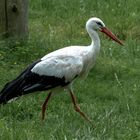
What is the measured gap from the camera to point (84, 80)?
8.85 meters

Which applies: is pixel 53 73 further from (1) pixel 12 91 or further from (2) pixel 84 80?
(2) pixel 84 80

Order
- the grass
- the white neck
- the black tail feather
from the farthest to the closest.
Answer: the white neck → the black tail feather → the grass

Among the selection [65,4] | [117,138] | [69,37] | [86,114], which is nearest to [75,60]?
[86,114]

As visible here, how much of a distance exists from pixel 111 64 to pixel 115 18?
259 cm

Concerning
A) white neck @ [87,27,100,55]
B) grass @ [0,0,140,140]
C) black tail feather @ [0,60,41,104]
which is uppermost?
white neck @ [87,27,100,55]

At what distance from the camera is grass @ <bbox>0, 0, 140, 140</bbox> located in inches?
261

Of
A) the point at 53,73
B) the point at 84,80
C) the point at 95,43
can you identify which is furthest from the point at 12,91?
the point at 84,80

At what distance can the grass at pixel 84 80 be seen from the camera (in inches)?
261

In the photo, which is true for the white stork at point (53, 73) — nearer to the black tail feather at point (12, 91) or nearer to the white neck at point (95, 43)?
the black tail feather at point (12, 91)

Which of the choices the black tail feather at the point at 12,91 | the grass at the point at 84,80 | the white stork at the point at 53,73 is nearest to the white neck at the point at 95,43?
the white stork at the point at 53,73

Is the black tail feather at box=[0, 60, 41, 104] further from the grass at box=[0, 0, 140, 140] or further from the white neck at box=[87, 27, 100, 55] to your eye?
the white neck at box=[87, 27, 100, 55]

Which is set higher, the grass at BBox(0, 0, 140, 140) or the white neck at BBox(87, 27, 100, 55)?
the white neck at BBox(87, 27, 100, 55)

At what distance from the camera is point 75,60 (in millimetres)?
7512

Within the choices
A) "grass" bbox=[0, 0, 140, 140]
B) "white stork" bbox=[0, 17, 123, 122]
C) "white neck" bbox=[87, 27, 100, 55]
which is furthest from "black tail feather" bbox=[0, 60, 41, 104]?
"white neck" bbox=[87, 27, 100, 55]
